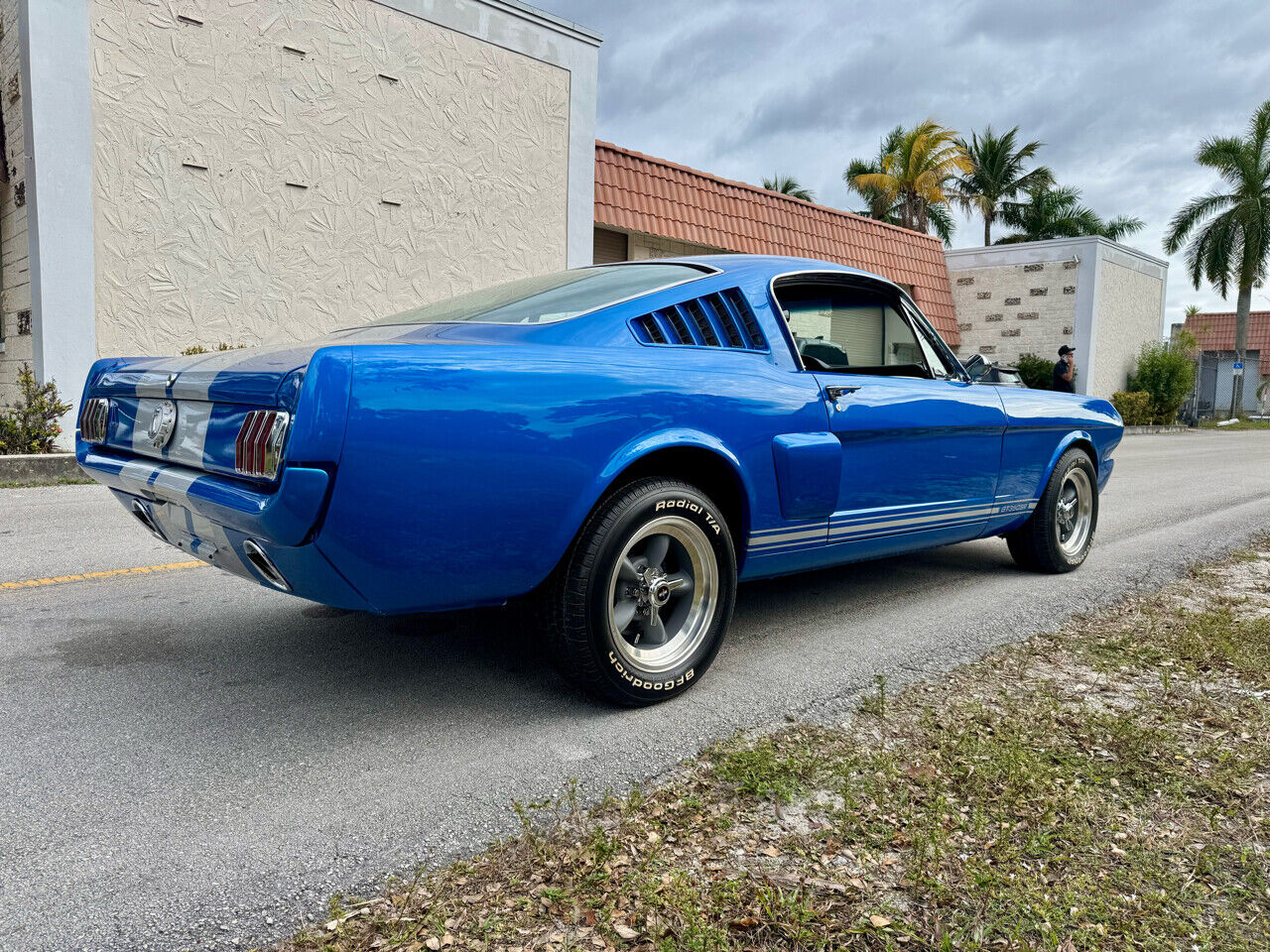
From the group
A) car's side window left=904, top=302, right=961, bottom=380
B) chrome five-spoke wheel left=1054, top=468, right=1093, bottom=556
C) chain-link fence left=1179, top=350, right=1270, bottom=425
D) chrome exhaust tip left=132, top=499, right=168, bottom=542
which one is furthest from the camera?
chain-link fence left=1179, top=350, right=1270, bottom=425

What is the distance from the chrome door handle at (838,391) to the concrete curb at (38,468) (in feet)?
23.8

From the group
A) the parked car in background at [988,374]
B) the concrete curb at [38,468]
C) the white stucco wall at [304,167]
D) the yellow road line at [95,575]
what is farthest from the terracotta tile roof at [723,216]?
the yellow road line at [95,575]

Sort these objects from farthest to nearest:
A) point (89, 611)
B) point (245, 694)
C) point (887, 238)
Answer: point (887, 238) < point (89, 611) < point (245, 694)

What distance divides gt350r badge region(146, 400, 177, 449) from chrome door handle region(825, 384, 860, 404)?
7.28 feet

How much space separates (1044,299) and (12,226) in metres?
23.0

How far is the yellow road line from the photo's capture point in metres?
4.26

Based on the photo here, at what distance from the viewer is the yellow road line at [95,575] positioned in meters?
4.26

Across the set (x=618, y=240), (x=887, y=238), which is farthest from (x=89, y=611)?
(x=887, y=238)

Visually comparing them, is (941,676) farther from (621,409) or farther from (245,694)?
(245,694)

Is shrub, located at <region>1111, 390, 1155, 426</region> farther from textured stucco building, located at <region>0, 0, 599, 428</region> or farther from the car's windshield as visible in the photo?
the car's windshield

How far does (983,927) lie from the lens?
181 centimetres

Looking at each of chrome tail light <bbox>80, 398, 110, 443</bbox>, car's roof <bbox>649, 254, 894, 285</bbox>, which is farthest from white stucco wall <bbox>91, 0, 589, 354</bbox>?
car's roof <bbox>649, 254, 894, 285</bbox>

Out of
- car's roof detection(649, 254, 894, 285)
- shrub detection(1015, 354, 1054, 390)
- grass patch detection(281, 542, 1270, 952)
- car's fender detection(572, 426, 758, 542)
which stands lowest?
grass patch detection(281, 542, 1270, 952)

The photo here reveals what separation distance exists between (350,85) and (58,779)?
11.2 metres
